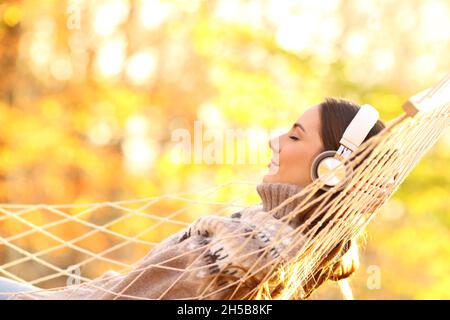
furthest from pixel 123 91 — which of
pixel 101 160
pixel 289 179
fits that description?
pixel 289 179

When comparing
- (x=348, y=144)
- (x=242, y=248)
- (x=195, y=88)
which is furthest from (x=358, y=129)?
(x=195, y=88)

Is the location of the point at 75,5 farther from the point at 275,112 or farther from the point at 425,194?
the point at 425,194

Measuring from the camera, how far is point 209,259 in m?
1.35

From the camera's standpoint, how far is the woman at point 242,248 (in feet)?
4.39

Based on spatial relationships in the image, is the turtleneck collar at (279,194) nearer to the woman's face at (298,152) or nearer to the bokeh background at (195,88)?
the woman's face at (298,152)

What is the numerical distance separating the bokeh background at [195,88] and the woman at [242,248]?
333 centimetres

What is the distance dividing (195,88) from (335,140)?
5484 millimetres

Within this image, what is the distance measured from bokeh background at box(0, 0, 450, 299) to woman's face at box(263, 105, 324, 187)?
3.35 metres

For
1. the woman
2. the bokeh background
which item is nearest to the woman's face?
the woman

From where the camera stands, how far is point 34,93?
6.70 meters

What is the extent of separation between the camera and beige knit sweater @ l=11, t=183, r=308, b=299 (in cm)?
133

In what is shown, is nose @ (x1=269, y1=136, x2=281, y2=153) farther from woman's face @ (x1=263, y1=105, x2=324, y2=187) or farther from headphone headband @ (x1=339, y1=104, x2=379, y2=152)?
headphone headband @ (x1=339, y1=104, x2=379, y2=152)

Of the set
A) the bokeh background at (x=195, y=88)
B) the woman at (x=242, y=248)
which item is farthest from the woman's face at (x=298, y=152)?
the bokeh background at (x=195, y=88)

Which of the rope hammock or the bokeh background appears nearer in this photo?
the rope hammock
